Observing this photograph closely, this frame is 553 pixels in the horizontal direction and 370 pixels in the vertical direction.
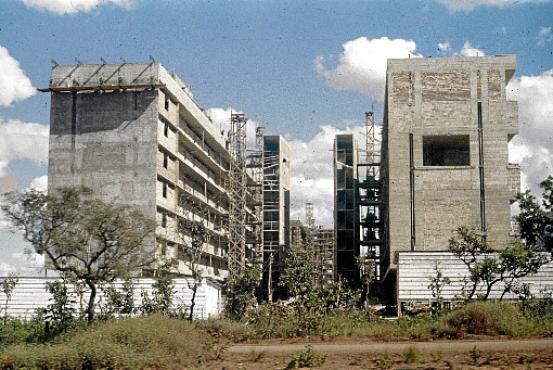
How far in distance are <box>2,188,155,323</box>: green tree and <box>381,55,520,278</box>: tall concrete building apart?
29623 millimetres

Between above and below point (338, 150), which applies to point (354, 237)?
below

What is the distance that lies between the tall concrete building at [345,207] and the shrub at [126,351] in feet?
202

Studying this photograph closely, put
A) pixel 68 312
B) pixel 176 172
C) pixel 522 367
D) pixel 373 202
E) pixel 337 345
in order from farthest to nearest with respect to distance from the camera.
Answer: pixel 373 202, pixel 176 172, pixel 68 312, pixel 337 345, pixel 522 367

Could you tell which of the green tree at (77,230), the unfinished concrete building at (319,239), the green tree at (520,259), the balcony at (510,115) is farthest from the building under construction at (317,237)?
the green tree at (77,230)

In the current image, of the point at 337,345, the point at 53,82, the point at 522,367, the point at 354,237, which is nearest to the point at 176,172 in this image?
the point at 53,82

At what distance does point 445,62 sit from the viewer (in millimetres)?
55156

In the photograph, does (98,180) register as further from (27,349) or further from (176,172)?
(27,349)

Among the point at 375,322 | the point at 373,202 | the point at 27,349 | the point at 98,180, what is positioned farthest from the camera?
the point at 373,202

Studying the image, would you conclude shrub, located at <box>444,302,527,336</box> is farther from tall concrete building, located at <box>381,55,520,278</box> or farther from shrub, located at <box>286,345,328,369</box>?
tall concrete building, located at <box>381,55,520,278</box>

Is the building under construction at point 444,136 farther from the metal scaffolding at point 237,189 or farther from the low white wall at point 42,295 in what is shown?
the metal scaffolding at point 237,189

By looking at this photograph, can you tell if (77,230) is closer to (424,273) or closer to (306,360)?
(306,360)

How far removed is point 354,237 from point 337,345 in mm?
61836

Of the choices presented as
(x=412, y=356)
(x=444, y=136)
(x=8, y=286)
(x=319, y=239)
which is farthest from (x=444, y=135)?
(x=319, y=239)

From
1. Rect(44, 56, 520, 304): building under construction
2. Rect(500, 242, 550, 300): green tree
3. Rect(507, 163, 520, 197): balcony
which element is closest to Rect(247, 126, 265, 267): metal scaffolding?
Rect(44, 56, 520, 304): building under construction
